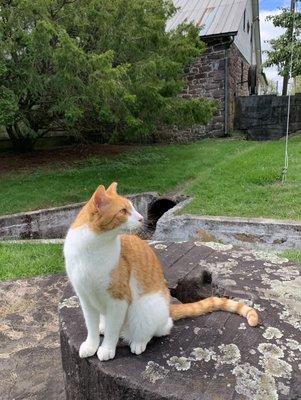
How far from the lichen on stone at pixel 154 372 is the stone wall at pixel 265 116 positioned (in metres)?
14.5

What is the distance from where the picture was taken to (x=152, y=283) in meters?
2.16

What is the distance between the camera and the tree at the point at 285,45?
14211mm

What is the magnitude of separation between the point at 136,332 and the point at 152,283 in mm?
262

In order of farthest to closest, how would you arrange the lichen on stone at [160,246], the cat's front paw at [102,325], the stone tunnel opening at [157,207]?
the stone tunnel opening at [157,207] < the lichen on stone at [160,246] < the cat's front paw at [102,325]

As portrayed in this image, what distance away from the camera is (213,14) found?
15641 millimetres

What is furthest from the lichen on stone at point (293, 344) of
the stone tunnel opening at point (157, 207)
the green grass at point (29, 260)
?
the stone tunnel opening at point (157, 207)

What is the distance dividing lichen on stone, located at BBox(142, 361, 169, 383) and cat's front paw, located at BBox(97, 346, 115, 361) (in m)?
0.19

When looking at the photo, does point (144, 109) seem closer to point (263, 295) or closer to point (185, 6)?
point (263, 295)

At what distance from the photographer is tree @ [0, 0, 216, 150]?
7.76 meters

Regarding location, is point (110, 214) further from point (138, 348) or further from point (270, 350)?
point (270, 350)

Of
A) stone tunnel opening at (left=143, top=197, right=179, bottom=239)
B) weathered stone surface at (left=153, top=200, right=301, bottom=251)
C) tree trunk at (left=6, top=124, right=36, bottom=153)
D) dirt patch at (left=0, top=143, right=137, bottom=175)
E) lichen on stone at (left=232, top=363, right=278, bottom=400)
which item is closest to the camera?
lichen on stone at (left=232, top=363, right=278, bottom=400)

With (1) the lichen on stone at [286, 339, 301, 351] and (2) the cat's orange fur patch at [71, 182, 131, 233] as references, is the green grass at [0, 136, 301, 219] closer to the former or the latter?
(1) the lichen on stone at [286, 339, 301, 351]

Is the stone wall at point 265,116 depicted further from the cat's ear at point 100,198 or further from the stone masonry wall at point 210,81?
the cat's ear at point 100,198

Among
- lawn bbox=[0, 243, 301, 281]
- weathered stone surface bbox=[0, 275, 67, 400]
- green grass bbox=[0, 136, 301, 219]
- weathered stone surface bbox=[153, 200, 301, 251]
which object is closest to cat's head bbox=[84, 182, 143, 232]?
weathered stone surface bbox=[0, 275, 67, 400]
